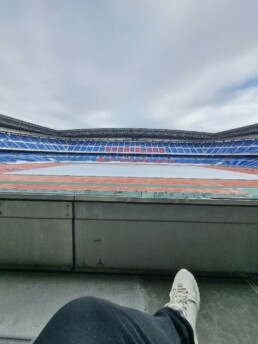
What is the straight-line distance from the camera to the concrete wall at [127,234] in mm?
2121

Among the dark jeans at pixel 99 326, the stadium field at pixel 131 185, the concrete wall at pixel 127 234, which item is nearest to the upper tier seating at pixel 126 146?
the stadium field at pixel 131 185

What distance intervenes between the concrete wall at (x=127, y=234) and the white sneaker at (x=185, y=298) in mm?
315

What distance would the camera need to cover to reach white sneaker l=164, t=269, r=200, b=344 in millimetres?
1477

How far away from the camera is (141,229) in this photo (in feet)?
7.11

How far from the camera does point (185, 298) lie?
1618mm

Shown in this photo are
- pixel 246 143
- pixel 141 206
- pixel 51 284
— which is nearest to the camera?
pixel 51 284

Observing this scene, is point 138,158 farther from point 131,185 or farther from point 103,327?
point 103,327

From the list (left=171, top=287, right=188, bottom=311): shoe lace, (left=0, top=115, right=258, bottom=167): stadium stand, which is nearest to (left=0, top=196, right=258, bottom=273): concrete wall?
(left=171, top=287, right=188, bottom=311): shoe lace

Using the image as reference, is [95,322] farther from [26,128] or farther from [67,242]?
[26,128]

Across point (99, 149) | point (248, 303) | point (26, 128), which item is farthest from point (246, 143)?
point (26, 128)

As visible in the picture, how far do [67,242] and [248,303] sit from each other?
194cm

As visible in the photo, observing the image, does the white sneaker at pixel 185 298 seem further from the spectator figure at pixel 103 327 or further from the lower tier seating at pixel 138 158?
the lower tier seating at pixel 138 158

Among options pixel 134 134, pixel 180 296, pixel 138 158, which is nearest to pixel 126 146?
pixel 134 134

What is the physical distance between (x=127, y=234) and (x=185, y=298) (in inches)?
32.7
